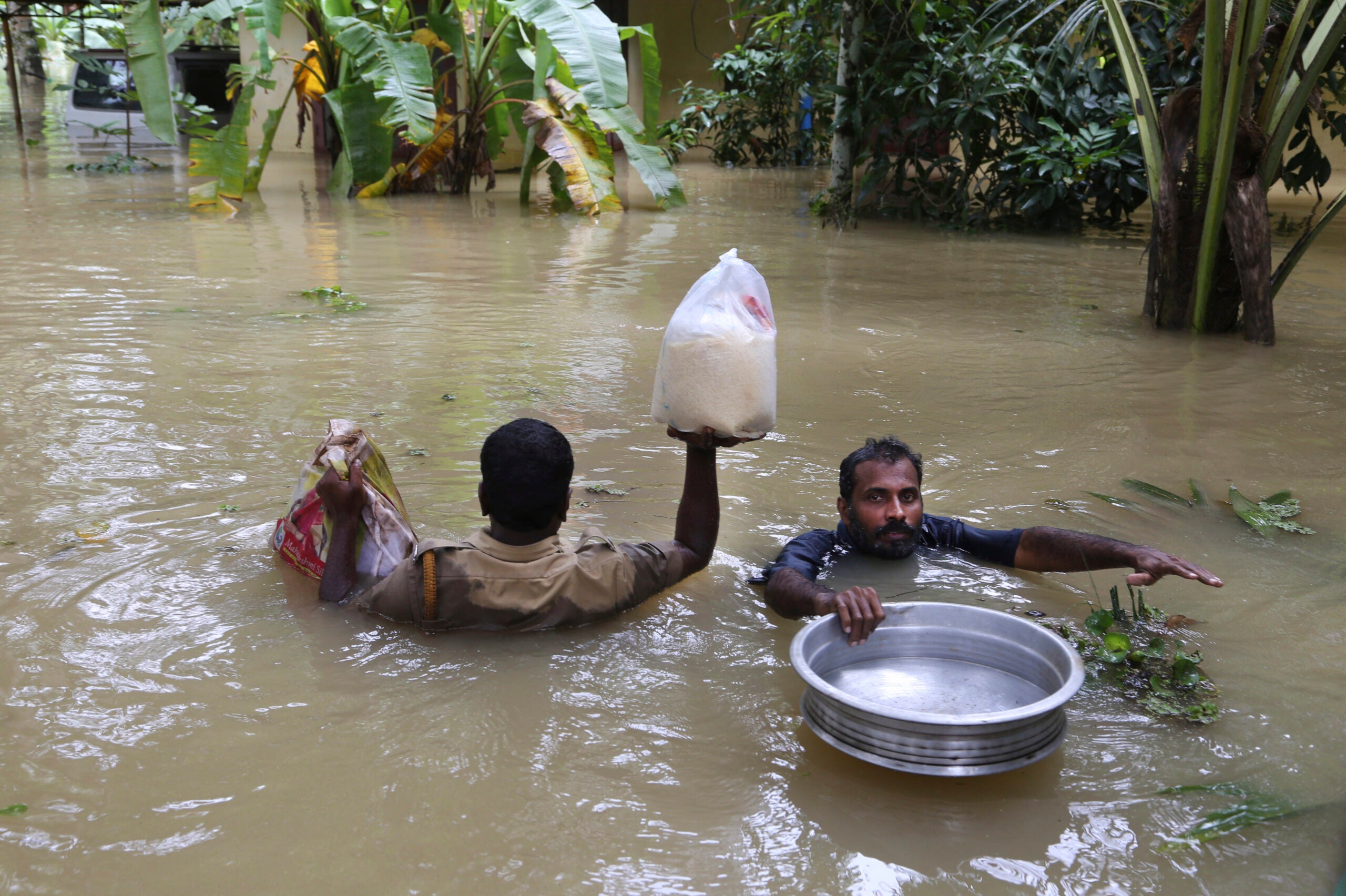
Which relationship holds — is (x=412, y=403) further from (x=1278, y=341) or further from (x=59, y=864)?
(x=1278, y=341)

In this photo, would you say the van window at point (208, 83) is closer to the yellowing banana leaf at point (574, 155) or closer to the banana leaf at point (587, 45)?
the yellowing banana leaf at point (574, 155)

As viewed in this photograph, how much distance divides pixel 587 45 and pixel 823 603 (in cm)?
828

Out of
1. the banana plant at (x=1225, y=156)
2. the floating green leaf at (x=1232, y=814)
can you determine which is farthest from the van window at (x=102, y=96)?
the floating green leaf at (x=1232, y=814)

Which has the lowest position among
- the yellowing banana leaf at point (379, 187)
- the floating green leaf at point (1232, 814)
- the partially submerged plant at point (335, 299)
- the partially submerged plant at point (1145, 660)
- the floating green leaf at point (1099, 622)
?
the floating green leaf at point (1232, 814)

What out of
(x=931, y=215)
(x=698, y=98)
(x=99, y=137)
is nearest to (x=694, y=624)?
(x=931, y=215)

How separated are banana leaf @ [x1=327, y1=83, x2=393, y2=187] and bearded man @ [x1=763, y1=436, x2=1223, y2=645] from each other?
337 inches

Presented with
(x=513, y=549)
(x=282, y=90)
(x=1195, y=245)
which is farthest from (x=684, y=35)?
(x=513, y=549)

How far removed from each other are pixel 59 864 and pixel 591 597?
48.9 inches

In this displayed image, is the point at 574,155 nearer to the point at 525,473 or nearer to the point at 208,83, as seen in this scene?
the point at 525,473

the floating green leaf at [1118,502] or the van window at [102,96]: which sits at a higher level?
the van window at [102,96]

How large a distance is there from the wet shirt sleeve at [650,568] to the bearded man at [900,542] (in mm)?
247

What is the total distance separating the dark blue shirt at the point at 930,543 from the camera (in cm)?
303

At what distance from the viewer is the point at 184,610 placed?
2.75 meters

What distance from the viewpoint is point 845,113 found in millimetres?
10172
